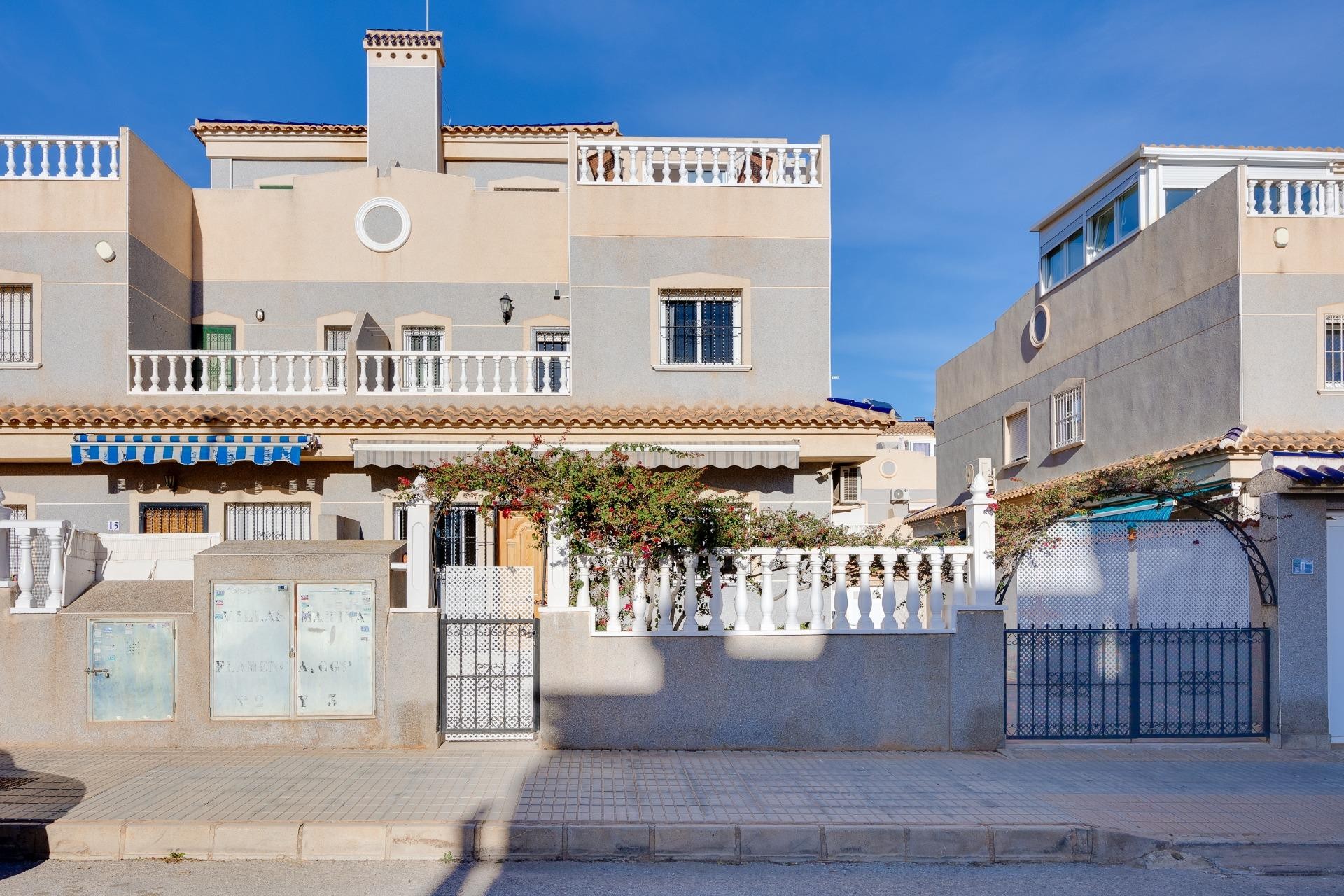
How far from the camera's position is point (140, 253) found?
1522cm

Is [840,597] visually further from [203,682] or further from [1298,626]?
[203,682]

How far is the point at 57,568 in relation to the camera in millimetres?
9680

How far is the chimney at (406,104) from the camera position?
19.0 m

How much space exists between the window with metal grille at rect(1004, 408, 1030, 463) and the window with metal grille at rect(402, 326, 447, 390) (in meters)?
14.3

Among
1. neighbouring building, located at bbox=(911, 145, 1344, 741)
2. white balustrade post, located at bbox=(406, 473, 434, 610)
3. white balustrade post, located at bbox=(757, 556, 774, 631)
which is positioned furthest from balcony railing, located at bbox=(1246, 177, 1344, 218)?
white balustrade post, located at bbox=(406, 473, 434, 610)

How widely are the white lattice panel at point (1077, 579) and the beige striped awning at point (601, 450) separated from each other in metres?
4.41

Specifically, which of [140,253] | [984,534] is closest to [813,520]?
[984,534]

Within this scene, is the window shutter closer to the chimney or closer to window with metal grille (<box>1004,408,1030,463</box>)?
window with metal grille (<box>1004,408,1030,463</box>)

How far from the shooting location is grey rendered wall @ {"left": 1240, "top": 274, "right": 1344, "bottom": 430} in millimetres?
15172

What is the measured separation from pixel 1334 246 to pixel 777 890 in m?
14.6

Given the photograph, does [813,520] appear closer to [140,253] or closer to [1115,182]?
[140,253]

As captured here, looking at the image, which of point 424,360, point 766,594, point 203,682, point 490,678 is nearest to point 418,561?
point 490,678

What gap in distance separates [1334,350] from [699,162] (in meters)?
10.5

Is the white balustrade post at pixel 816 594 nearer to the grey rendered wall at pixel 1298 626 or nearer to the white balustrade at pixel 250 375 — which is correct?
the grey rendered wall at pixel 1298 626
